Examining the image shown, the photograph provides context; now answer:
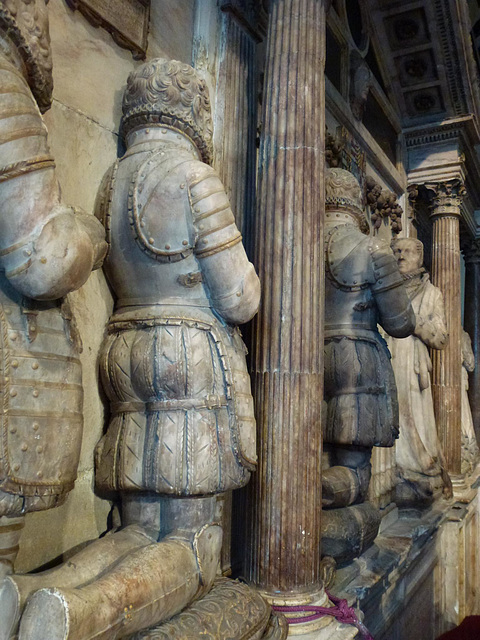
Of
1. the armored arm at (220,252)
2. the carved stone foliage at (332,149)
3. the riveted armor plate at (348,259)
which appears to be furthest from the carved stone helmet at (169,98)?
the carved stone foliage at (332,149)

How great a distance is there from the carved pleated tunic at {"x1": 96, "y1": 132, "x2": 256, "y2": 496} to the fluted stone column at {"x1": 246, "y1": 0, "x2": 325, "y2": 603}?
0.44m

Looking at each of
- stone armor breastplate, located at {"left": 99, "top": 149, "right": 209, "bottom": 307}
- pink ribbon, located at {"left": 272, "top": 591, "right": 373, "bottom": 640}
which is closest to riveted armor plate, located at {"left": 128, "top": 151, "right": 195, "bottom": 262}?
stone armor breastplate, located at {"left": 99, "top": 149, "right": 209, "bottom": 307}

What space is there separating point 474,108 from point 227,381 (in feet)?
18.3

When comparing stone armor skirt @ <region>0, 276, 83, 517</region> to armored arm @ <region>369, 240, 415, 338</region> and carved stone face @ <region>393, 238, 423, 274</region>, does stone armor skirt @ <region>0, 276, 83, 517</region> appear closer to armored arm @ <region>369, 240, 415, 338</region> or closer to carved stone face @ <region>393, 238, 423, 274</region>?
armored arm @ <region>369, 240, 415, 338</region>

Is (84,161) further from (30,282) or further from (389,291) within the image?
(389,291)

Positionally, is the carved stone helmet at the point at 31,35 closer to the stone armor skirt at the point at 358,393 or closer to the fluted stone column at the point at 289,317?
the fluted stone column at the point at 289,317

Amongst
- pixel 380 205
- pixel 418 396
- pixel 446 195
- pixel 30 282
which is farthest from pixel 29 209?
pixel 446 195

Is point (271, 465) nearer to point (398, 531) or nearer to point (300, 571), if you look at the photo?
point (300, 571)

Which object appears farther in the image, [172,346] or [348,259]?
[348,259]

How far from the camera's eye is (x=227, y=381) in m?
2.00

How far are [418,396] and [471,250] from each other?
445 cm

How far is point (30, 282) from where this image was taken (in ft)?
4.85

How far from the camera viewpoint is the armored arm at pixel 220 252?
1.93 m

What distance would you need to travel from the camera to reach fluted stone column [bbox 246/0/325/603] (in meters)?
2.43
